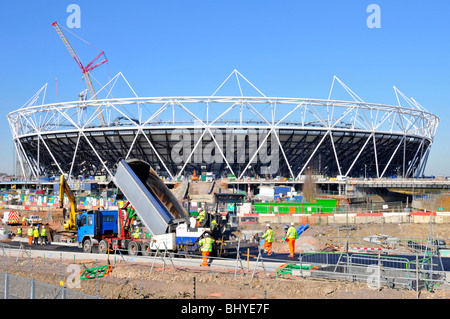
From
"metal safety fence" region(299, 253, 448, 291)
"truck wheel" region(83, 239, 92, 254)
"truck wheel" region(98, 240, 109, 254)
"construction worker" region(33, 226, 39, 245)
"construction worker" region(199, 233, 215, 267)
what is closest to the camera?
"metal safety fence" region(299, 253, 448, 291)

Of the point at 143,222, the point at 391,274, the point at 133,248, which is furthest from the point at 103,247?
the point at 391,274

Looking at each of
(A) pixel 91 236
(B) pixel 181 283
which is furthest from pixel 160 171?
(B) pixel 181 283

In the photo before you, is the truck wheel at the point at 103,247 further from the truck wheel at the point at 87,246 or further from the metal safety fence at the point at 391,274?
the metal safety fence at the point at 391,274

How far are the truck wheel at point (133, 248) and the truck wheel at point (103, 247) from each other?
100 centimetres

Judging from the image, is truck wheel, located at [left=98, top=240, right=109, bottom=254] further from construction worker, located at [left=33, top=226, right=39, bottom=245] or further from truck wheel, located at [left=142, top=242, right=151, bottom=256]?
construction worker, located at [left=33, top=226, right=39, bottom=245]

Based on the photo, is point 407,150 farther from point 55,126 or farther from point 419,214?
point 55,126

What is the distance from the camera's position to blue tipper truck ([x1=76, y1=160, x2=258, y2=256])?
49.5 feet

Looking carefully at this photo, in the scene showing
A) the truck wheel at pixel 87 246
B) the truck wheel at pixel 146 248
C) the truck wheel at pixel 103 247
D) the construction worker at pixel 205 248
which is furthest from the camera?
the truck wheel at pixel 87 246

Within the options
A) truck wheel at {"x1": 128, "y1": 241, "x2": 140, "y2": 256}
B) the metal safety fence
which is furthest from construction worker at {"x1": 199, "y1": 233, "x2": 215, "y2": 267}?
the metal safety fence

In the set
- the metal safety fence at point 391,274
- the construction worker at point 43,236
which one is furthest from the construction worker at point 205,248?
the construction worker at point 43,236

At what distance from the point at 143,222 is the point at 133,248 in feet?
6.51

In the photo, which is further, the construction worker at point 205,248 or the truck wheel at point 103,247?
the truck wheel at point 103,247

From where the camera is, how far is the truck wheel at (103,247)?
1697cm

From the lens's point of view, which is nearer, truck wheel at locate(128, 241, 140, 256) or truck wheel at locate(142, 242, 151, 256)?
truck wheel at locate(142, 242, 151, 256)
